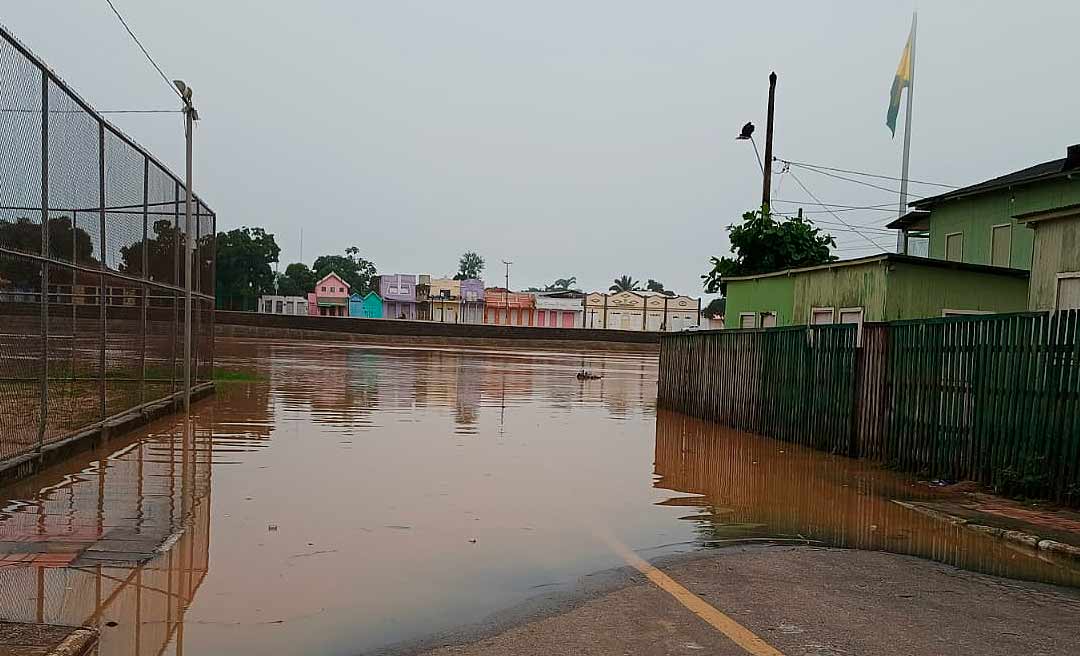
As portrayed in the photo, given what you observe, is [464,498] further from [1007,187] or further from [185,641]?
[1007,187]

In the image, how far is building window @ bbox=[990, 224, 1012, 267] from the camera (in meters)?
24.9

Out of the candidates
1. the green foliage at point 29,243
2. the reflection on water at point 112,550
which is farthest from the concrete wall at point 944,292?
the green foliage at point 29,243

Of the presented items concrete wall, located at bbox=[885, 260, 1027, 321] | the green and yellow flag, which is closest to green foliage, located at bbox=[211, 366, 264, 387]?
concrete wall, located at bbox=[885, 260, 1027, 321]

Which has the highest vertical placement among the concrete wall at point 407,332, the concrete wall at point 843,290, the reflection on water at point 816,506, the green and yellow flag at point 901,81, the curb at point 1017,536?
the green and yellow flag at point 901,81

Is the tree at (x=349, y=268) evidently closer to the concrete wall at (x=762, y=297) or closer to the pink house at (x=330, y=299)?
the pink house at (x=330, y=299)

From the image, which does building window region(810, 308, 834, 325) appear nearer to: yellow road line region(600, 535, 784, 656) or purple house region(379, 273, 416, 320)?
yellow road line region(600, 535, 784, 656)

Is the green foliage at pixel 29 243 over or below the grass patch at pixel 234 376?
over

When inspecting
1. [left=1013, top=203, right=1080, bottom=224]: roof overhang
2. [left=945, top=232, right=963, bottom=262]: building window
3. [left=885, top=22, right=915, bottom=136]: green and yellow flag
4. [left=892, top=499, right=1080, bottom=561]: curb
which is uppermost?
[left=885, top=22, right=915, bottom=136]: green and yellow flag

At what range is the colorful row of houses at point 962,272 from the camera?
49.0 feet

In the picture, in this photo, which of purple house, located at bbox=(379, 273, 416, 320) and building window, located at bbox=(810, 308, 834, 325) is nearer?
building window, located at bbox=(810, 308, 834, 325)

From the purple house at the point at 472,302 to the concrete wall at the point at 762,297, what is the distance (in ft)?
262

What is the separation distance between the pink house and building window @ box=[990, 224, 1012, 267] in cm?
8977

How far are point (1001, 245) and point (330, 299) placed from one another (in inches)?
3620

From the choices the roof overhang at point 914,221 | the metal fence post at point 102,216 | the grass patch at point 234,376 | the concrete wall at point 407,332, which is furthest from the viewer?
the concrete wall at point 407,332
